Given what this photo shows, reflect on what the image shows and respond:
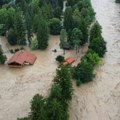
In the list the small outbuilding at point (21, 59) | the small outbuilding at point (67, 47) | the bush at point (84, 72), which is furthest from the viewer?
the small outbuilding at point (67, 47)

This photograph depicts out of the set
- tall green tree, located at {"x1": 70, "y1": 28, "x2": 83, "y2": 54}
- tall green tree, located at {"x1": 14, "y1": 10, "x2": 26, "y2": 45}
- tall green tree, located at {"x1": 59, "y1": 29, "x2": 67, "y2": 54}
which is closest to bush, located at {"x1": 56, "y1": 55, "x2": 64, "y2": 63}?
tall green tree, located at {"x1": 70, "y1": 28, "x2": 83, "y2": 54}

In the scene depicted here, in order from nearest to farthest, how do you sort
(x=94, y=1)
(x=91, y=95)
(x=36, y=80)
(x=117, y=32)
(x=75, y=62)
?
(x=91, y=95), (x=36, y=80), (x=75, y=62), (x=117, y=32), (x=94, y=1)

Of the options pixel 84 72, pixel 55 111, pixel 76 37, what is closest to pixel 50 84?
pixel 84 72

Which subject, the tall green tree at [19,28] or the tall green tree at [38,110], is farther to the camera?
the tall green tree at [19,28]

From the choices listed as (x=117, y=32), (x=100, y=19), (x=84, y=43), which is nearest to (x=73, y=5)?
(x=100, y=19)

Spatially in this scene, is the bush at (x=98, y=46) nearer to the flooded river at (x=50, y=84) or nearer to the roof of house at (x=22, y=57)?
the flooded river at (x=50, y=84)

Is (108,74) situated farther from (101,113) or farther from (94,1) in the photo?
(94,1)

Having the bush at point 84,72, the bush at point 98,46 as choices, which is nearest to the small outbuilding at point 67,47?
the bush at point 98,46

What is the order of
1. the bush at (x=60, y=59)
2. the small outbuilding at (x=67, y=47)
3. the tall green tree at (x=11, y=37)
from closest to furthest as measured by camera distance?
the bush at (x=60, y=59)
the small outbuilding at (x=67, y=47)
the tall green tree at (x=11, y=37)
